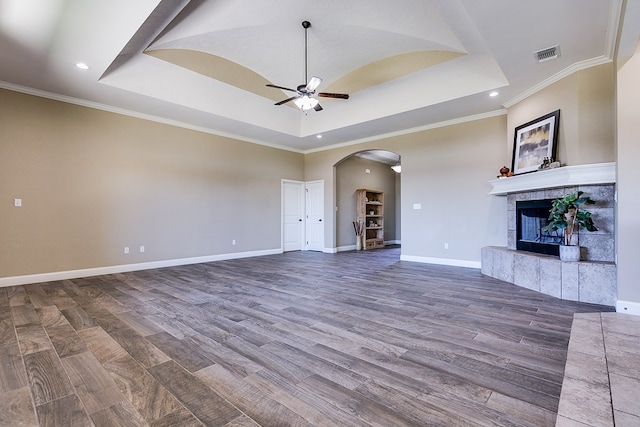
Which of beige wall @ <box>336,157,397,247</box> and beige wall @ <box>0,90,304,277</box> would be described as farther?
beige wall @ <box>336,157,397,247</box>

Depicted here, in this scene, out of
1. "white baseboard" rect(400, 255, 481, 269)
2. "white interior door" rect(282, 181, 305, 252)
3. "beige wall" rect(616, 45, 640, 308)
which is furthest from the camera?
"white interior door" rect(282, 181, 305, 252)

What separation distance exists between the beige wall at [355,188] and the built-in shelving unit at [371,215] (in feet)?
0.81

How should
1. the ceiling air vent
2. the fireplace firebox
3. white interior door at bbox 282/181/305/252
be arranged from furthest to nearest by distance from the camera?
1. white interior door at bbox 282/181/305/252
2. the fireplace firebox
3. the ceiling air vent

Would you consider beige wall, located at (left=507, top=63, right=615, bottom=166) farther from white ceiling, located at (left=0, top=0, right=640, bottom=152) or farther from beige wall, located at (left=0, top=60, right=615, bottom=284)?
white ceiling, located at (left=0, top=0, right=640, bottom=152)

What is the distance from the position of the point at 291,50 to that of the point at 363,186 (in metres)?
5.63

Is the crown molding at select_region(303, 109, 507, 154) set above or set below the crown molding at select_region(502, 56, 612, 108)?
below

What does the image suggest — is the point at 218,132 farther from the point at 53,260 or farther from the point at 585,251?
the point at 585,251

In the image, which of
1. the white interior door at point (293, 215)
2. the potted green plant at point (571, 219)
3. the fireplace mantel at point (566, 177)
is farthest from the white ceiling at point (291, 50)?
the white interior door at point (293, 215)

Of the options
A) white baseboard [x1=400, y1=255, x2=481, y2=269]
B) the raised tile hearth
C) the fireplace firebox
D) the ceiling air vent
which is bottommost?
white baseboard [x1=400, y1=255, x2=481, y2=269]

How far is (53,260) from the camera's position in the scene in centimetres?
485

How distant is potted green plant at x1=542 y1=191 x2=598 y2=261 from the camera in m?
3.67

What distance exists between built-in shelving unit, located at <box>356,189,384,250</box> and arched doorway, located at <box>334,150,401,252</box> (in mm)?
252

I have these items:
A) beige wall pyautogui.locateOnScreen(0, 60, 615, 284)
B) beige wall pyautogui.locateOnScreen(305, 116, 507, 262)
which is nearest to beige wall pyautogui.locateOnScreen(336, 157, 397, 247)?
beige wall pyautogui.locateOnScreen(0, 60, 615, 284)

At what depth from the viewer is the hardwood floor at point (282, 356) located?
5.15ft
